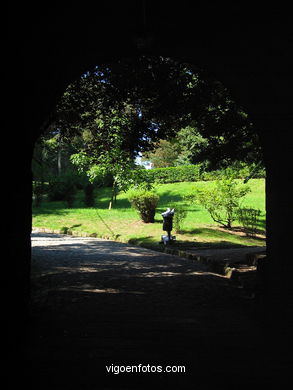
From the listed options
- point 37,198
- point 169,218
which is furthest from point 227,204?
point 37,198

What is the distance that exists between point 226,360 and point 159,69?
5.51m

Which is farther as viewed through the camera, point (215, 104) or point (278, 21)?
point (215, 104)

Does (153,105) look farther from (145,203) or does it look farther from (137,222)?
(137,222)

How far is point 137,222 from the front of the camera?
17.7 meters

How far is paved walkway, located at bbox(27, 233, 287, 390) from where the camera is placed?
2598 mm

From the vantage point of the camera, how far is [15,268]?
12.5ft

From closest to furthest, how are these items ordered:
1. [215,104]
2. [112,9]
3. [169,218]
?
1. [112,9]
2. [215,104]
3. [169,218]

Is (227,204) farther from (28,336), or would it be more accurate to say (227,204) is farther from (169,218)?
(28,336)

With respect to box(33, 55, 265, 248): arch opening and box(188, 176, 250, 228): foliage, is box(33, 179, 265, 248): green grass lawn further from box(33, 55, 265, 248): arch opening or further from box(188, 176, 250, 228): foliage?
box(33, 55, 265, 248): arch opening

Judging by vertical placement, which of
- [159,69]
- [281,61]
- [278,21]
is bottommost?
[281,61]

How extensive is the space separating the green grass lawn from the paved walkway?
652 cm

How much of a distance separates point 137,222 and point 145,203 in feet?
5.41

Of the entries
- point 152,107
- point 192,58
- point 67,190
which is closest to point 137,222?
point 67,190

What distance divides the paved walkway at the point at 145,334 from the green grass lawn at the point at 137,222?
6525 millimetres
